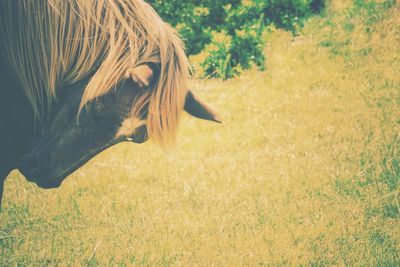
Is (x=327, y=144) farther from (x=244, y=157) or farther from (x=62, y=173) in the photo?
(x=62, y=173)

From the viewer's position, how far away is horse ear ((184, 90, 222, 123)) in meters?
2.24

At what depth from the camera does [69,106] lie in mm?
2158

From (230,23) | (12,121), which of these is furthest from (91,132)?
(230,23)

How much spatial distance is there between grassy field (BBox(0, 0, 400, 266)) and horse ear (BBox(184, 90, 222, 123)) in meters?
0.22

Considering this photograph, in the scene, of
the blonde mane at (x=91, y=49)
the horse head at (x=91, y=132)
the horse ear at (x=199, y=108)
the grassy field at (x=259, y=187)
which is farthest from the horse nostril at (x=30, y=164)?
the horse ear at (x=199, y=108)

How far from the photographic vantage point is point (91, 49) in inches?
86.7

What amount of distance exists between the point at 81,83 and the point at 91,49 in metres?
0.16

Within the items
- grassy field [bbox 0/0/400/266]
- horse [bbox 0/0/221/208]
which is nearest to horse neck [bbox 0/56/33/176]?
horse [bbox 0/0/221/208]

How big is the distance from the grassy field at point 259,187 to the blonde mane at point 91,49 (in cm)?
29

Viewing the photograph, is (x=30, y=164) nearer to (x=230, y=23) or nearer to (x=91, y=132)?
(x=91, y=132)

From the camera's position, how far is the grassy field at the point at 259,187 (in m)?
3.28

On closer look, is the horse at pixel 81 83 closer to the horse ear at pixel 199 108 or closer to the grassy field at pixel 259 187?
the horse ear at pixel 199 108

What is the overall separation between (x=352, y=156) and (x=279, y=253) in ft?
4.84

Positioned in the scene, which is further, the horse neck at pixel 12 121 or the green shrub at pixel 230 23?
the green shrub at pixel 230 23
